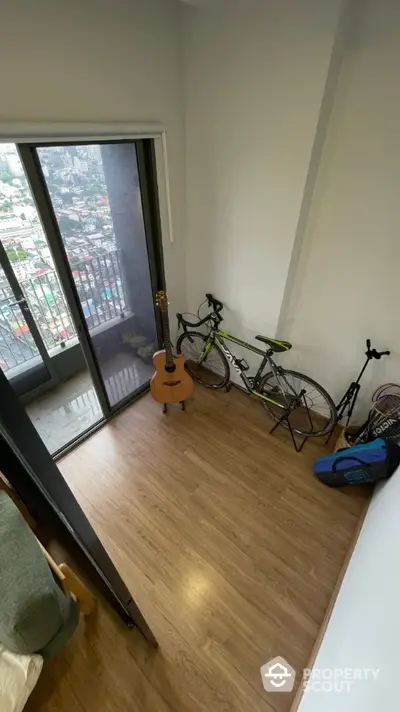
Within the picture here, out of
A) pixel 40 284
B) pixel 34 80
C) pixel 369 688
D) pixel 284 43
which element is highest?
pixel 284 43

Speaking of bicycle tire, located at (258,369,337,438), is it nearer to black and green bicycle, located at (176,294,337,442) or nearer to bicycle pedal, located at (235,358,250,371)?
black and green bicycle, located at (176,294,337,442)

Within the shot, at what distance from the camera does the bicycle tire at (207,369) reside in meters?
2.62

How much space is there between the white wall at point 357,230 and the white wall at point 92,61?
96cm

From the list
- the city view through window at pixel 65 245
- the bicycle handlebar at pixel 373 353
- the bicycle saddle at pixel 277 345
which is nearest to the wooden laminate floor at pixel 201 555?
the bicycle saddle at pixel 277 345

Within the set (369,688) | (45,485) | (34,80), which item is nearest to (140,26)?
(34,80)

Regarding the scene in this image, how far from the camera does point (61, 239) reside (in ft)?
5.47

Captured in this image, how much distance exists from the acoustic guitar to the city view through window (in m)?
0.54

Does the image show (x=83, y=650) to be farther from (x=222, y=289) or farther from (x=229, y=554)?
(x=222, y=289)

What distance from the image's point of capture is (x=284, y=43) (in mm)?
1430

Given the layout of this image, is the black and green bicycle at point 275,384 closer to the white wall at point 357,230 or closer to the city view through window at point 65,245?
the white wall at point 357,230

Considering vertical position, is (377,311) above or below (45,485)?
below

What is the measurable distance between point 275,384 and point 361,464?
832 mm

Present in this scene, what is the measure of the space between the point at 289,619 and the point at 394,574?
2.53ft

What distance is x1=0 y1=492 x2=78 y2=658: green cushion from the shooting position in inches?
36.6
